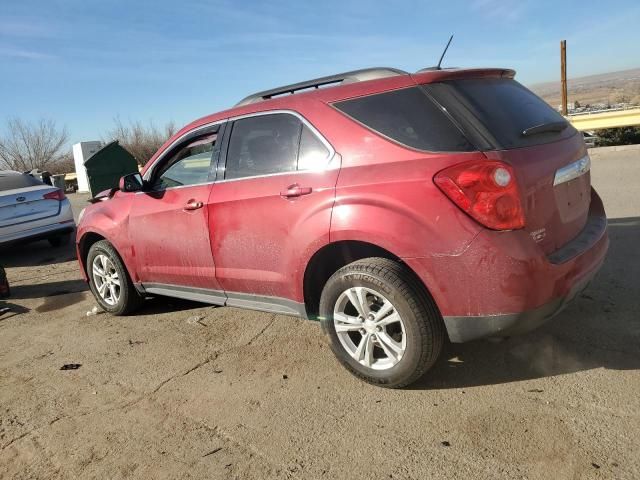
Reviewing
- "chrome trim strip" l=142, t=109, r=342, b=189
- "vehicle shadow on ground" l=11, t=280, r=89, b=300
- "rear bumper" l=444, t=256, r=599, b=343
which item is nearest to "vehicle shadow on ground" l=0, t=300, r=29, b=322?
"vehicle shadow on ground" l=11, t=280, r=89, b=300

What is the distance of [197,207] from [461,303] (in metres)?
2.12

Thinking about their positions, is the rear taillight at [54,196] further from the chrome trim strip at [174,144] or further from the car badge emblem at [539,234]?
the car badge emblem at [539,234]

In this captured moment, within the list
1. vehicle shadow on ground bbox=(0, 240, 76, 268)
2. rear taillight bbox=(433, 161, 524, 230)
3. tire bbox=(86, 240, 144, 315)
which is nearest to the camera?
rear taillight bbox=(433, 161, 524, 230)

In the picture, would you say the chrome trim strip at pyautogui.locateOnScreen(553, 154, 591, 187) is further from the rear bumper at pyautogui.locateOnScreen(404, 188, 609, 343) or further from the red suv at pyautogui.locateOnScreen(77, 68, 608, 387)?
the rear bumper at pyautogui.locateOnScreen(404, 188, 609, 343)

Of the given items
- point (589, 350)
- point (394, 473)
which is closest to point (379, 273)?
point (394, 473)

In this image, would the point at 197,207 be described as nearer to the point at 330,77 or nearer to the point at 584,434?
the point at 330,77

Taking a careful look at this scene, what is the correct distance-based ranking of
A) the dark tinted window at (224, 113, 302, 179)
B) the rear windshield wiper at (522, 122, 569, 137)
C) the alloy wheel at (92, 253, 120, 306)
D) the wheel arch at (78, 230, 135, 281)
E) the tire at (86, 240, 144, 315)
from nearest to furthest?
the rear windshield wiper at (522, 122, 569, 137), the dark tinted window at (224, 113, 302, 179), the tire at (86, 240, 144, 315), the alloy wheel at (92, 253, 120, 306), the wheel arch at (78, 230, 135, 281)

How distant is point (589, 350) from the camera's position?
3299 millimetres

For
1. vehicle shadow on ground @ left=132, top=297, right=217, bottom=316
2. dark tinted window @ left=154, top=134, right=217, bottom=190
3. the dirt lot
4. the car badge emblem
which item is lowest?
vehicle shadow on ground @ left=132, top=297, right=217, bottom=316

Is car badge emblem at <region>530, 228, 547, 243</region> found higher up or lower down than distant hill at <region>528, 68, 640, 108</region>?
lower down

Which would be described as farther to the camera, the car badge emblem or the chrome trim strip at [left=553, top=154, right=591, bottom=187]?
the chrome trim strip at [left=553, top=154, right=591, bottom=187]

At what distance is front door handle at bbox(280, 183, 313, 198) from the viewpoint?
3221 mm

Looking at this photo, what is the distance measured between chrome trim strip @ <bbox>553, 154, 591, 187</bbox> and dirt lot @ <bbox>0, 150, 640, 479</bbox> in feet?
3.59

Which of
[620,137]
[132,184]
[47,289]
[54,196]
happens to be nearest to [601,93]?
[620,137]
